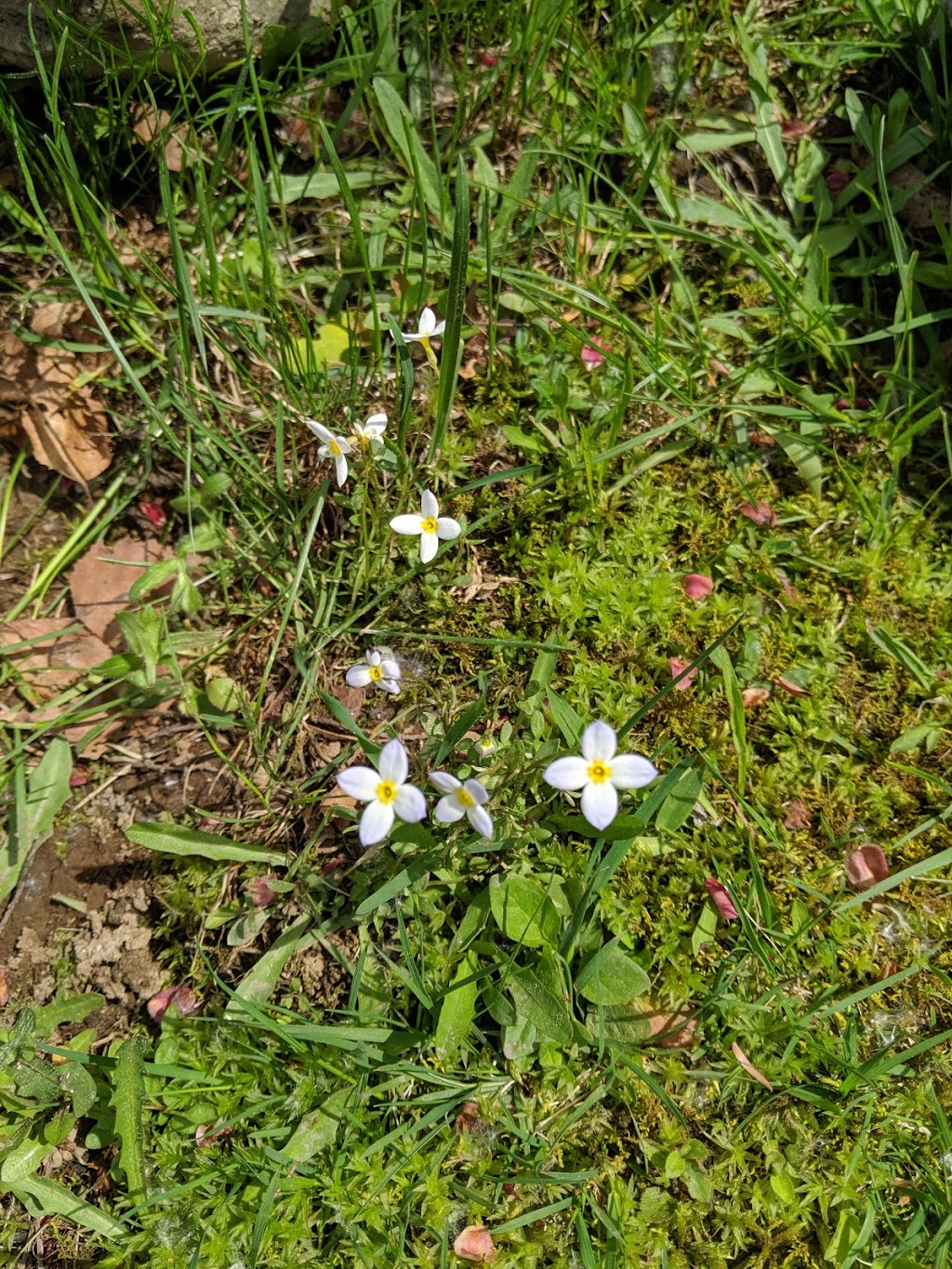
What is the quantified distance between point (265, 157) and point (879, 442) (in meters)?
2.49

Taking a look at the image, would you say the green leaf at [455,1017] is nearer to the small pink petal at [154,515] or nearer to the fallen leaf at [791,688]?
the fallen leaf at [791,688]

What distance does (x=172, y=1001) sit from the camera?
104 inches

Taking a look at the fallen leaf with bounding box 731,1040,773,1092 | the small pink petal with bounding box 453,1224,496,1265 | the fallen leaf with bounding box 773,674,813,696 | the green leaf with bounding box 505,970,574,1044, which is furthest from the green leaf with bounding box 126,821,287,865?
the fallen leaf with bounding box 773,674,813,696

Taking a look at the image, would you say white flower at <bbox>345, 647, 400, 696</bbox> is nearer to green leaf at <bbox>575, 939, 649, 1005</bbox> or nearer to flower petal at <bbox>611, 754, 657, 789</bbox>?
flower petal at <bbox>611, 754, 657, 789</bbox>

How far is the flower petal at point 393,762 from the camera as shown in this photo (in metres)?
2.00

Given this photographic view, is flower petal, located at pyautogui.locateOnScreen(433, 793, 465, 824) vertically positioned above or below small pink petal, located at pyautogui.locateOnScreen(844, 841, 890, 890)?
above

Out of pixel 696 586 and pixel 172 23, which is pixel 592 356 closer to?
pixel 696 586

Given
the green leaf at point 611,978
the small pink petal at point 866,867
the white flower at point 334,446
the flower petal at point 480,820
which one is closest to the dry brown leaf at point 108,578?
the white flower at point 334,446

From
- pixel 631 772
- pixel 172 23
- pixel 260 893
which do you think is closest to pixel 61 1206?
pixel 260 893

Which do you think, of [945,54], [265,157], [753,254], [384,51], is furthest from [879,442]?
[265,157]

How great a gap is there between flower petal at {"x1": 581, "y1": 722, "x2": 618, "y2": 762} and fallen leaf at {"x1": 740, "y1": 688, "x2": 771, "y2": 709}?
1043 mm

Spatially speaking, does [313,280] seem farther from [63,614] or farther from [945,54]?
[945,54]

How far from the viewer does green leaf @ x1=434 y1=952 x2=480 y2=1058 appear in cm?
243

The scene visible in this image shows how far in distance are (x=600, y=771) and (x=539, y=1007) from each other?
0.82 meters
